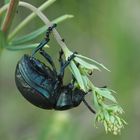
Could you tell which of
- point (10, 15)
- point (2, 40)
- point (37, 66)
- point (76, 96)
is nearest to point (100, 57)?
point (76, 96)

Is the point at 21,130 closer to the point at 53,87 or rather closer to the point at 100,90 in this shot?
the point at 53,87

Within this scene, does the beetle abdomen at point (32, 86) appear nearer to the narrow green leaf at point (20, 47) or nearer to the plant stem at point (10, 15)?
the narrow green leaf at point (20, 47)

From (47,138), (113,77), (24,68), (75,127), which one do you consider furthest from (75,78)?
(113,77)

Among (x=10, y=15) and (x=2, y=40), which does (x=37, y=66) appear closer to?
(x=2, y=40)

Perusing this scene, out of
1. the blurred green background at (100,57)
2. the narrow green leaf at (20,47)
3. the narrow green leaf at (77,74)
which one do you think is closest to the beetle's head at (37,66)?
Result: the narrow green leaf at (20,47)

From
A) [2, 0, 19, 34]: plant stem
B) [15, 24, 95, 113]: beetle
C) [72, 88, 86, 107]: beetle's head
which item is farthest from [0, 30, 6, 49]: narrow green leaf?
[72, 88, 86, 107]: beetle's head
